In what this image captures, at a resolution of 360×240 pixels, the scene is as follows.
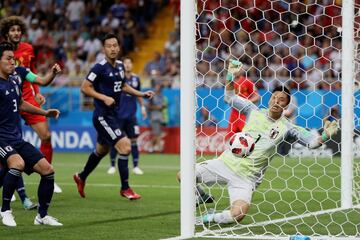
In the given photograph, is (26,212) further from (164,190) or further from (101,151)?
(164,190)

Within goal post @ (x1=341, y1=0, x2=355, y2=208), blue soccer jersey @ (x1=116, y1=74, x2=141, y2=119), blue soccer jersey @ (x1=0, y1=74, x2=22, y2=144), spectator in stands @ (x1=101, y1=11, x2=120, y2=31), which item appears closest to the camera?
blue soccer jersey @ (x1=0, y1=74, x2=22, y2=144)

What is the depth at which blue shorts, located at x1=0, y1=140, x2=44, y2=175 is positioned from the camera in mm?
8945

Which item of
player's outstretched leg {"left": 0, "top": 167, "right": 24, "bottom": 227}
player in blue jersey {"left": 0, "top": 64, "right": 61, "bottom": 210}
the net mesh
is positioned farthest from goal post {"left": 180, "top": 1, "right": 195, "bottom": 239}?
player in blue jersey {"left": 0, "top": 64, "right": 61, "bottom": 210}

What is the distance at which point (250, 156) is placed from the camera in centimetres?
918

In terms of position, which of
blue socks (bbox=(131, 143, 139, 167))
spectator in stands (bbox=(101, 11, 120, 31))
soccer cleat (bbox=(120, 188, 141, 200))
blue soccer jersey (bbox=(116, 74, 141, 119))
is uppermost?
spectator in stands (bbox=(101, 11, 120, 31))

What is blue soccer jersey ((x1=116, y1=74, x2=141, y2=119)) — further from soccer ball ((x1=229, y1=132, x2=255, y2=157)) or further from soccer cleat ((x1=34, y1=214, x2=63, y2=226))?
soccer ball ((x1=229, y1=132, x2=255, y2=157))

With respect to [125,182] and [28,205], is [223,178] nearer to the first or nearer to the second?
[28,205]

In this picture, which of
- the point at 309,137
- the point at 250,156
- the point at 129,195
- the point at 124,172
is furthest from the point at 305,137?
the point at 124,172

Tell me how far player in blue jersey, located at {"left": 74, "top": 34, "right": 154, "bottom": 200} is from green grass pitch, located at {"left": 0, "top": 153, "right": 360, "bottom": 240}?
0.34 meters

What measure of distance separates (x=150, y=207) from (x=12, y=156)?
245 cm

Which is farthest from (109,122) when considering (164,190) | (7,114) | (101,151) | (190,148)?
(190,148)

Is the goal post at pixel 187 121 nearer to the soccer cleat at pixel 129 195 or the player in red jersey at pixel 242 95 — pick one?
the soccer cleat at pixel 129 195

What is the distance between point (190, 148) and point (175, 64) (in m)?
16.0

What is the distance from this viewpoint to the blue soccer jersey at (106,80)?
11805 mm
